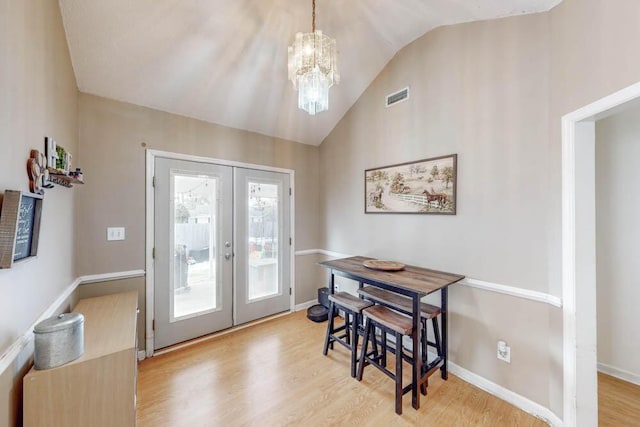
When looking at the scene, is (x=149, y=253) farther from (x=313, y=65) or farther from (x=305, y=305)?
(x=313, y=65)

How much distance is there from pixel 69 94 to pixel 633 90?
3.61m

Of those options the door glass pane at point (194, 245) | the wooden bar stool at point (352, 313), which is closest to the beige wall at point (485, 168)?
the wooden bar stool at point (352, 313)

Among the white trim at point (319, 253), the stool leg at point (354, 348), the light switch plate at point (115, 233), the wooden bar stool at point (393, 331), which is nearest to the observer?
the wooden bar stool at point (393, 331)

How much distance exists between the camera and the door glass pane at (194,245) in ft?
8.97

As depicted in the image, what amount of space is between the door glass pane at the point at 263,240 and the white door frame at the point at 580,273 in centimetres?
293

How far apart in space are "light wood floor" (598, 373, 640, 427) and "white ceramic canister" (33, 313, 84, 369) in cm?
329

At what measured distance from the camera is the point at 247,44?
2.36 meters

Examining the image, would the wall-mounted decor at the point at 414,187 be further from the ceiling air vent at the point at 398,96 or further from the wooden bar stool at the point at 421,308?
the wooden bar stool at the point at 421,308

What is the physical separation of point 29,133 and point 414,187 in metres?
2.78

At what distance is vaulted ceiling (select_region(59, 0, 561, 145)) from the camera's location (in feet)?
6.31

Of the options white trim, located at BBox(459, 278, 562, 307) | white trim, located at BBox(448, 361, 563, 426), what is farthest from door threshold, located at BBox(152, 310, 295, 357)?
white trim, located at BBox(459, 278, 562, 307)

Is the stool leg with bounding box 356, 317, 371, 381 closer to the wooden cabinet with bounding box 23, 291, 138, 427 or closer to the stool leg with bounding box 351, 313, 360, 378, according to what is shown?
the stool leg with bounding box 351, 313, 360, 378

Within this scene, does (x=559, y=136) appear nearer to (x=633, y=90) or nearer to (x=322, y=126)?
(x=633, y=90)

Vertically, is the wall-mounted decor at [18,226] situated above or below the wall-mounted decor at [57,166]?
below
